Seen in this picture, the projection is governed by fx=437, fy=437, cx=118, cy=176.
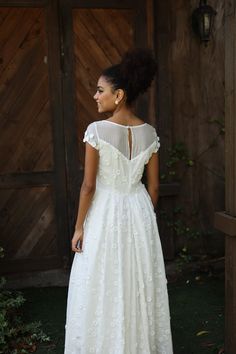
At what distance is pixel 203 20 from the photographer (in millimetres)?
4051

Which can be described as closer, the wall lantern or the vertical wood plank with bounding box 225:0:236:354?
the vertical wood plank with bounding box 225:0:236:354

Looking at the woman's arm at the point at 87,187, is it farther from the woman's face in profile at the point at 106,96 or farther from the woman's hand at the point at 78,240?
the woman's face in profile at the point at 106,96

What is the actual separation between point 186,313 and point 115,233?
1521 mm

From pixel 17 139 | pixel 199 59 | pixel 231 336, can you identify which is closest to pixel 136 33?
pixel 199 59

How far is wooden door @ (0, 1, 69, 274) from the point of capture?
387 cm

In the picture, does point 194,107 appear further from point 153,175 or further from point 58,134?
point 153,175

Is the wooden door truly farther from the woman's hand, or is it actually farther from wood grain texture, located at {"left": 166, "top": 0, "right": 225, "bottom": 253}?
the woman's hand

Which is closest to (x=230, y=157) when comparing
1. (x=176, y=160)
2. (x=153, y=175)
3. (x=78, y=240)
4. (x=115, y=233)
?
(x=153, y=175)

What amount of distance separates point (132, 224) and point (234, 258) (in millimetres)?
696

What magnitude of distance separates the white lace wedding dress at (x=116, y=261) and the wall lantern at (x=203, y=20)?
1926 mm

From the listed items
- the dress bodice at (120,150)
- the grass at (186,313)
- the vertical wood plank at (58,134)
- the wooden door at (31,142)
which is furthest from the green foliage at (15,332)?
the dress bodice at (120,150)

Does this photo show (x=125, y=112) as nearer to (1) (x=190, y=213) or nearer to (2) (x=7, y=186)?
(2) (x=7, y=186)

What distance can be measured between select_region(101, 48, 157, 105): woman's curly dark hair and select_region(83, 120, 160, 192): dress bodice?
215 millimetres

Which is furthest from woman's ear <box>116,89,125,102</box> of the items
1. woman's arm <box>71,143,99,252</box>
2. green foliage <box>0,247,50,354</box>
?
green foliage <box>0,247,50,354</box>
